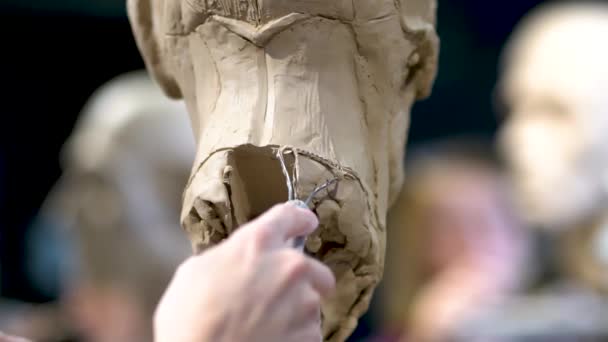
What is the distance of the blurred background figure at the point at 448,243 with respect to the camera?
2371 mm

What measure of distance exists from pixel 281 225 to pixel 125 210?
133 cm

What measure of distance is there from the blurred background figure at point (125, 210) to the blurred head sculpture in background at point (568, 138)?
2.16 feet

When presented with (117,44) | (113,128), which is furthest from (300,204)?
(117,44)

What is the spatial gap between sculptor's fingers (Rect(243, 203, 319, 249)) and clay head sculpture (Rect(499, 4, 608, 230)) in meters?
1.50

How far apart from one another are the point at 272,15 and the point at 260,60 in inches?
1.5

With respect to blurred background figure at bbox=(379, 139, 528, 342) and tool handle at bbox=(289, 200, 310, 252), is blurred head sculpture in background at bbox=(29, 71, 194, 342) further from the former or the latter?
tool handle at bbox=(289, 200, 310, 252)

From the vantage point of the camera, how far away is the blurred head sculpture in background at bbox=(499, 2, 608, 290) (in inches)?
92.0

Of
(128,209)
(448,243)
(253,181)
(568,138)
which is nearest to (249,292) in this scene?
(253,181)

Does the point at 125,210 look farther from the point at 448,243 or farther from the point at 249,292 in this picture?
the point at 249,292

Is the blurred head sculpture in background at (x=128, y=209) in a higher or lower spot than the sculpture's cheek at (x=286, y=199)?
lower

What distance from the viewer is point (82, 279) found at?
2.30 metres

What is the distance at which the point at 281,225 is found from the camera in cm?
89

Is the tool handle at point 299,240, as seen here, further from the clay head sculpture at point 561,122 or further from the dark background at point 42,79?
the dark background at point 42,79

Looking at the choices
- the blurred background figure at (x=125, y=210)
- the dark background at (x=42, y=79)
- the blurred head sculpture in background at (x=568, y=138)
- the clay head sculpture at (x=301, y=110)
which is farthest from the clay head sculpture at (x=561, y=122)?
the clay head sculpture at (x=301, y=110)
